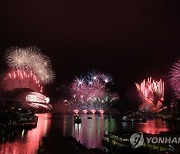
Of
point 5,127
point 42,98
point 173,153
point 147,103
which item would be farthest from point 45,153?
point 147,103

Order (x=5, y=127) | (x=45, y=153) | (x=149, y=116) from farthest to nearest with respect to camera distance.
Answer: (x=149, y=116), (x=5, y=127), (x=45, y=153)

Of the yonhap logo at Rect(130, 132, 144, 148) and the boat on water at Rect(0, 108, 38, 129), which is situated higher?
the boat on water at Rect(0, 108, 38, 129)

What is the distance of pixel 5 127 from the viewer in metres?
42.6

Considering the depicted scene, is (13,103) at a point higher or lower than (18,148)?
higher

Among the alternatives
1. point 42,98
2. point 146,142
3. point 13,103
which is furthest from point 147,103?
point 146,142

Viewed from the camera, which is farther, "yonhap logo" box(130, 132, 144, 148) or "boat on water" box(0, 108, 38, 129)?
"boat on water" box(0, 108, 38, 129)

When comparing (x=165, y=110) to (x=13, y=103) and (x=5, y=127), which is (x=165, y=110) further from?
(x=5, y=127)

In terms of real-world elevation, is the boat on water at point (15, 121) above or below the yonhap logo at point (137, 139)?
above

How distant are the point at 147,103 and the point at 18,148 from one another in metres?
77.4

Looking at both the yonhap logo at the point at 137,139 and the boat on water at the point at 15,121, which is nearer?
the yonhap logo at the point at 137,139

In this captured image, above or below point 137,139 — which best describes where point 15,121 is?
above

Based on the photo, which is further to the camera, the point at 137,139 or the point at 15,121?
the point at 15,121

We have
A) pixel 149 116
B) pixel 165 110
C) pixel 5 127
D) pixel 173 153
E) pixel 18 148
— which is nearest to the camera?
pixel 173 153

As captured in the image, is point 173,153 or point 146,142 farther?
point 146,142
